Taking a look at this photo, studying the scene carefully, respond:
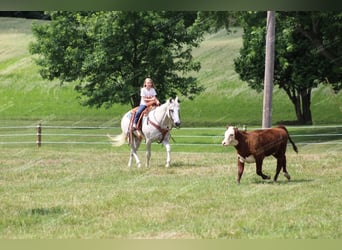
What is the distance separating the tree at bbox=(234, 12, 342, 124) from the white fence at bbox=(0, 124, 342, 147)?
25.0 inches

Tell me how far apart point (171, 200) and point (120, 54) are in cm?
924

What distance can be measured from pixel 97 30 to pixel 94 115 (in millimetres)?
2107

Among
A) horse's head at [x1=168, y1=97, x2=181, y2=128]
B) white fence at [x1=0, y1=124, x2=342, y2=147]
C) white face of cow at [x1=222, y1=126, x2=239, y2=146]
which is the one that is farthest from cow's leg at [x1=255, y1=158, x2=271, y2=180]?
white fence at [x1=0, y1=124, x2=342, y2=147]

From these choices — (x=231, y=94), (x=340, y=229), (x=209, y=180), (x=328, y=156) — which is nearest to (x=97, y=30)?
(x=231, y=94)

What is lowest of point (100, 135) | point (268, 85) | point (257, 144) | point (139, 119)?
point (100, 135)

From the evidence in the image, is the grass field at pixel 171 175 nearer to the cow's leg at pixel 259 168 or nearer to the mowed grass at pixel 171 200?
the mowed grass at pixel 171 200

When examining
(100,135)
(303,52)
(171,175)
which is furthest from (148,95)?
(303,52)

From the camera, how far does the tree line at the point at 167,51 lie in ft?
48.6

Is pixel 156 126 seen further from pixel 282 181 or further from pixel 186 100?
pixel 186 100

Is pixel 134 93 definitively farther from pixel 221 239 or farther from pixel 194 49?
pixel 221 239

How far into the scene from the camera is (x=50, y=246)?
5.59 meters

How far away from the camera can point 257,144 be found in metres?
9.17

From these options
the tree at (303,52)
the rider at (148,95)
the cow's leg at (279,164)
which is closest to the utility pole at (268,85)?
the rider at (148,95)

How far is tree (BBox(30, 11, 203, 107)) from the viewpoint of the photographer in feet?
54.5
